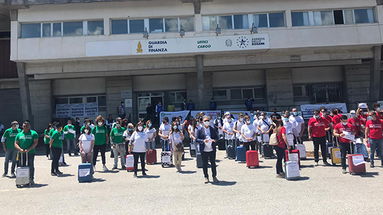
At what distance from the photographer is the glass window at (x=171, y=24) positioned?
20234mm

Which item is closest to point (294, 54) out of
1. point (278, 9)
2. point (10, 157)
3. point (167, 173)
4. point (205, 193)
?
point (278, 9)

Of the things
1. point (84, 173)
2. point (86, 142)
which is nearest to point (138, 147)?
point (84, 173)

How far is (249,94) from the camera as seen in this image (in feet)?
81.1

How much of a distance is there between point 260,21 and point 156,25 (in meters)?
7.94

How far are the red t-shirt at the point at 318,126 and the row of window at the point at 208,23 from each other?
504 inches

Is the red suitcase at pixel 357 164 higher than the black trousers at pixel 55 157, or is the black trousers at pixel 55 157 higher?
the black trousers at pixel 55 157

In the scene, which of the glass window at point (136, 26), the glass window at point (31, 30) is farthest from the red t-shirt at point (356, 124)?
the glass window at point (31, 30)

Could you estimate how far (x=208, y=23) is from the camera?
2025cm

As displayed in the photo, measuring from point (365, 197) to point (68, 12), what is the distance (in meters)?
21.2

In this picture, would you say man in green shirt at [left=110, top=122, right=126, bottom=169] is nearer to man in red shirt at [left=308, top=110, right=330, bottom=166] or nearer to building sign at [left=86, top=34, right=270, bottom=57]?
man in red shirt at [left=308, top=110, right=330, bottom=166]

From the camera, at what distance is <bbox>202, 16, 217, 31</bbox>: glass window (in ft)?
66.4

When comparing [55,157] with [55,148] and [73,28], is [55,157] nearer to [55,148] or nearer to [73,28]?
[55,148]

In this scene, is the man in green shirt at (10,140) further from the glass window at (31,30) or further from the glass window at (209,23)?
the glass window at (209,23)

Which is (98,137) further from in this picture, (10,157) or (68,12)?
(68,12)
